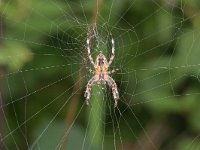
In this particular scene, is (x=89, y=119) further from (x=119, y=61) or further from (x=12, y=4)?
(x=12, y=4)

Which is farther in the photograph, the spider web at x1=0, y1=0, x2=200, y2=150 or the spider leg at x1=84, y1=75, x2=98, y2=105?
the spider leg at x1=84, y1=75, x2=98, y2=105

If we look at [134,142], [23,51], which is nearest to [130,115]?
[134,142]

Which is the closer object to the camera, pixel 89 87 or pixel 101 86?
pixel 89 87

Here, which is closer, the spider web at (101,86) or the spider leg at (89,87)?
the spider web at (101,86)

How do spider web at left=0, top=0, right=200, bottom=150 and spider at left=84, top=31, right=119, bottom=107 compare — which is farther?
spider at left=84, top=31, right=119, bottom=107

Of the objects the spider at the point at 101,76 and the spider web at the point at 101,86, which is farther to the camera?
the spider at the point at 101,76

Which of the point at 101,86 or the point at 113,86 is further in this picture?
the point at 101,86

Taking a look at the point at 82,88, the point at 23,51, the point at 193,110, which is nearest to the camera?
the point at 23,51

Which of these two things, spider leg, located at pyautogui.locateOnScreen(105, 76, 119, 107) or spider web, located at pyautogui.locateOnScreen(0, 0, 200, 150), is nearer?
spider web, located at pyautogui.locateOnScreen(0, 0, 200, 150)
